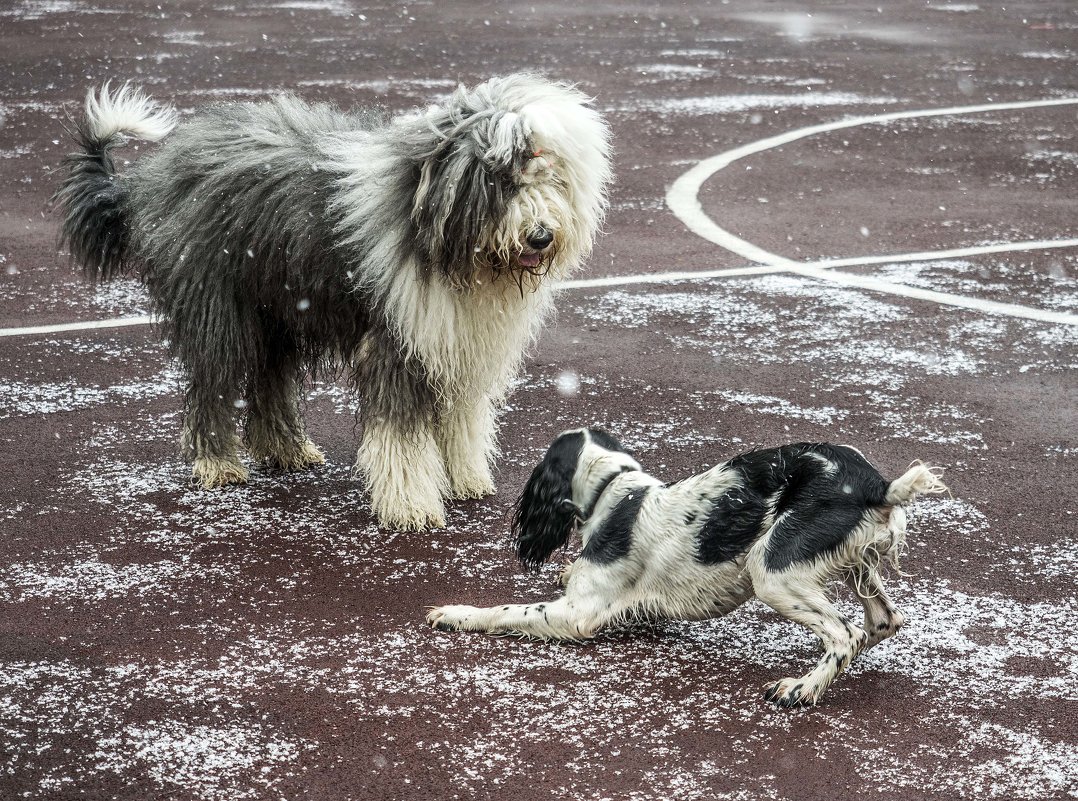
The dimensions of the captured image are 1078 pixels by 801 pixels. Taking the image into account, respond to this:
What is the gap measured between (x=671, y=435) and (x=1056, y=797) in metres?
2.84

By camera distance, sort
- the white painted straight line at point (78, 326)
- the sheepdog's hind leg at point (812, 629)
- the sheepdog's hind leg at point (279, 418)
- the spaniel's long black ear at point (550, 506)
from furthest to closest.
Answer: the white painted straight line at point (78, 326) → the sheepdog's hind leg at point (279, 418) → the spaniel's long black ear at point (550, 506) → the sheepdog's hind leg at point (812, 629)

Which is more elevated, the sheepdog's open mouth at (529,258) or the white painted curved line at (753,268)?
the sheepdog's open mouth at (529,258)

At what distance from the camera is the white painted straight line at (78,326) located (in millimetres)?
7539

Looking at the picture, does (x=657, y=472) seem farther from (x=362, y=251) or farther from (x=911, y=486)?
(x=911, y=486)

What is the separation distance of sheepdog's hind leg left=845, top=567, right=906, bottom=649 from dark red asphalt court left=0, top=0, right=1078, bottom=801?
11 centimetres

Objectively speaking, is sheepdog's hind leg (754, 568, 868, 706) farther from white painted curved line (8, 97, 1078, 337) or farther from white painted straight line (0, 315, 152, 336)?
white painted straight line (0, 315, 152, 336)

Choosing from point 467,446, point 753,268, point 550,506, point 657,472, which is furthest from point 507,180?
point 753,268

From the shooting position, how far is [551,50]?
16.1m

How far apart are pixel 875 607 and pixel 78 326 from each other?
5.00 metres

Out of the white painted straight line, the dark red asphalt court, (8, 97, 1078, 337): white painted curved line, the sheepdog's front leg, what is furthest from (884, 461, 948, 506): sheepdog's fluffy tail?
the white painted straight line

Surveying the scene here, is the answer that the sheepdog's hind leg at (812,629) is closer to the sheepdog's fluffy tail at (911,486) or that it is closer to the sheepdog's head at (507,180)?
the sheepdog's fluffy tail at (911,486)

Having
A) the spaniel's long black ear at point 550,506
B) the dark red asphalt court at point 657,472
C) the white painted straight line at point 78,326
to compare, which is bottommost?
the dark red asphalt court at point 657,472

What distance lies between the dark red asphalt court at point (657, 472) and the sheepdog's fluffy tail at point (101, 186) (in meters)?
0.88

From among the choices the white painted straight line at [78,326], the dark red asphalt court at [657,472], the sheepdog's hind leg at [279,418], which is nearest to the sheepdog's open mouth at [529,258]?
the dark red asphalt court at [657,472]
